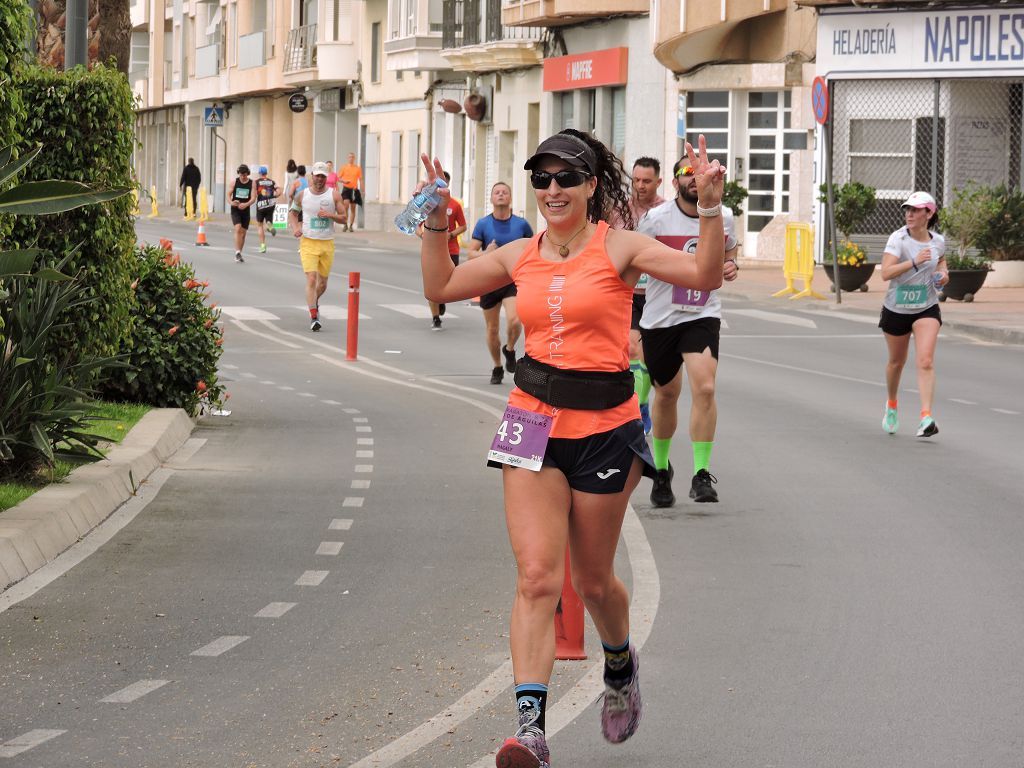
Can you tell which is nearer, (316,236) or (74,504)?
(74,504)

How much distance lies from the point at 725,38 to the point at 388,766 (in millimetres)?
35675

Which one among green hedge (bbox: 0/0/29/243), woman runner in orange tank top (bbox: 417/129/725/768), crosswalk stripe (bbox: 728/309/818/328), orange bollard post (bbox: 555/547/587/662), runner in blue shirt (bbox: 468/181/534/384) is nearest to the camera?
woman runner in orange tank top (bbox: 417/129/725/768)

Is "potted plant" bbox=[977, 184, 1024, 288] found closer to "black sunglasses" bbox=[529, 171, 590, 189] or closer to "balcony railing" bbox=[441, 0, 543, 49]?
"balcony railing" bbox=[441, 0, 543, 49]

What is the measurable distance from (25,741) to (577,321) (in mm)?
2027

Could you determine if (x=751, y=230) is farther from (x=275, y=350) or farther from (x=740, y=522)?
(x=740, y=522)

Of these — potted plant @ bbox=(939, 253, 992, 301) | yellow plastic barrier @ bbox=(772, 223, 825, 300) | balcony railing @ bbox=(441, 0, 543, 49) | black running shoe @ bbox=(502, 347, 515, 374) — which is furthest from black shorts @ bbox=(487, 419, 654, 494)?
balcony railing @ bbox=(441, 0, 543, 49)

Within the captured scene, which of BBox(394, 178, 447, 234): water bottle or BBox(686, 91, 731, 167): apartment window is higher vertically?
BBox(686, 91, 731, 167): apartment window

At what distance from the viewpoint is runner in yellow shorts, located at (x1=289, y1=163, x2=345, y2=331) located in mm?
23906

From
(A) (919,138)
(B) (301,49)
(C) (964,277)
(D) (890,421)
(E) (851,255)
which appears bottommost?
(D) (890,421)

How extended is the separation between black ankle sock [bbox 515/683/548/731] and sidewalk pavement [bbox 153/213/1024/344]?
18592 mm

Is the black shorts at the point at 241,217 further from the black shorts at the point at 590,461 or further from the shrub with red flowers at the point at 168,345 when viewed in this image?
the black shorts at the point at 590,461

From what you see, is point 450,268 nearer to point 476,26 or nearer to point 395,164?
point 476,26

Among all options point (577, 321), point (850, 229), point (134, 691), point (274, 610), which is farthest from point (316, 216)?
point (577, 321)

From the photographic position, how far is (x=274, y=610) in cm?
Result: 768
